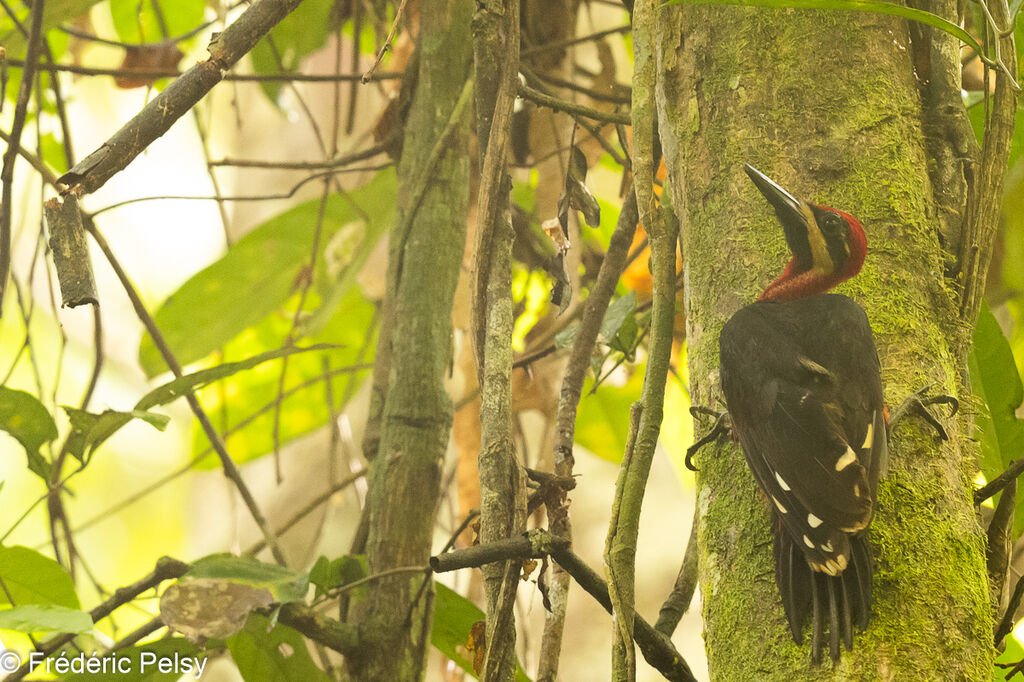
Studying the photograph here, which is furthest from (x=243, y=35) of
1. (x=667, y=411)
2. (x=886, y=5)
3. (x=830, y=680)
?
(x=667, y=411)

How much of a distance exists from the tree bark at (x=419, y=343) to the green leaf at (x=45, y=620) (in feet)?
0.83

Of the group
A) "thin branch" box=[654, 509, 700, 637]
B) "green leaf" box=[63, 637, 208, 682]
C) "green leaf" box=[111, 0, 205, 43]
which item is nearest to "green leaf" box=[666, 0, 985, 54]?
"thin branch" box=[654, 509, 700, 637]

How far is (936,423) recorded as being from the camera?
0.58 meters

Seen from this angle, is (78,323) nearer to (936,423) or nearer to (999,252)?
(999,252)

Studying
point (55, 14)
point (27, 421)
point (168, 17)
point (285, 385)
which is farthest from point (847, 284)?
point (168, 17)

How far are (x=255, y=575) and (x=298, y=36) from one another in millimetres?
925

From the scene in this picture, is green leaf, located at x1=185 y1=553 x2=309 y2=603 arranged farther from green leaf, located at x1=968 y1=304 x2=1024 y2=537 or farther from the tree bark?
green leaf, located at x1=968 y1=304 x2=1024 y2=537

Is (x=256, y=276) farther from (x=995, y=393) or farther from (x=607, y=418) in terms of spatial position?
(x=995, y=393)

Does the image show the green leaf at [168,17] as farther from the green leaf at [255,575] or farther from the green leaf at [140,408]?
the green leaf at [255,575]

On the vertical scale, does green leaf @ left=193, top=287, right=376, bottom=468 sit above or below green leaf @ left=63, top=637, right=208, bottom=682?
above

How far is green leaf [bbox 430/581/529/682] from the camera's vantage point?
92cm

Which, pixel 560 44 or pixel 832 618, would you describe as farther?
pixel 560 44

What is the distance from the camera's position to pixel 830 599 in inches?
20.1

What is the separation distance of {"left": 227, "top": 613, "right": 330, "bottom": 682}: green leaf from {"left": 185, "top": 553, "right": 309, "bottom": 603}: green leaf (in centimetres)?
9
